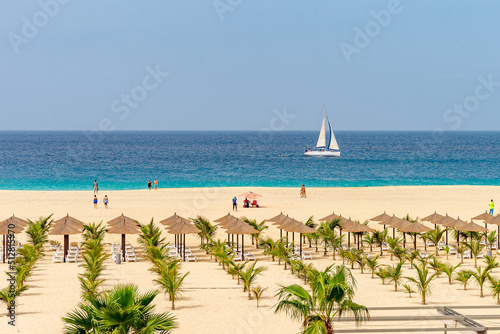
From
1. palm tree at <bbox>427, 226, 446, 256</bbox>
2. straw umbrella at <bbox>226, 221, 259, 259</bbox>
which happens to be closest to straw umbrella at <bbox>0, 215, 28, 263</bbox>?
straw umbrella at <bbox>226, 221, 259, 259</bbox>

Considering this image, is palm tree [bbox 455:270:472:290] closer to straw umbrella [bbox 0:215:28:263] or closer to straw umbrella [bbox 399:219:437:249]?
straw umbrella [bbox 399:219:437:249]

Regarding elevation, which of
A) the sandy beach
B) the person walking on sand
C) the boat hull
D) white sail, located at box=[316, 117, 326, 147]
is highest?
white sail, located at box=[316, 117, 326, 147]

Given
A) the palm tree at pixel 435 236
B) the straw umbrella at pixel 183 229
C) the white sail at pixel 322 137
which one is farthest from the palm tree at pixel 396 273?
the white sail at pixel 322 137

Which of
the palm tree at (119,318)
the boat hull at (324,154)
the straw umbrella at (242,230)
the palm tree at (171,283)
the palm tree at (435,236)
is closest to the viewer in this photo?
the palm tree at (119,318)

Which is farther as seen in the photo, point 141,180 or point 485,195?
point 141,180

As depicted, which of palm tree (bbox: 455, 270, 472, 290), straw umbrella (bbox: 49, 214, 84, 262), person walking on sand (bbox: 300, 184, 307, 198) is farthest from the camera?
person walking on sand (bbox: 300, 184, 307, 198)

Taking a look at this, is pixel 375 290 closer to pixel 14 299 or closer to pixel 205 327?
pixel 205 327

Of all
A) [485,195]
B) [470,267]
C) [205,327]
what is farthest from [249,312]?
[485,195]

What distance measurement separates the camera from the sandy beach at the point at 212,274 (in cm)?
1322

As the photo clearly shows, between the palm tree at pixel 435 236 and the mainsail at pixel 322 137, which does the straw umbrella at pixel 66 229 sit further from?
the mainsail at pixel 322 137

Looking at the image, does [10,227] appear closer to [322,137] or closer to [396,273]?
[396,273]

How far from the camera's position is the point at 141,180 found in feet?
207

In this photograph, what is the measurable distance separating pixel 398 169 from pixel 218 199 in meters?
46.7

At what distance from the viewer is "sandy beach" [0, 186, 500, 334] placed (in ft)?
43.4
